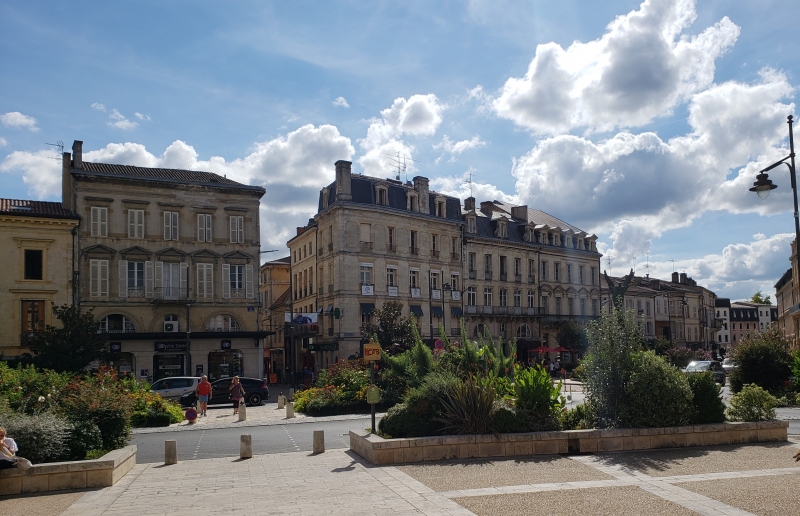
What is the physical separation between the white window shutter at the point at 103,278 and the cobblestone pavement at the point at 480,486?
1159 inches

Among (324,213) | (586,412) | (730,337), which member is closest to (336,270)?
(324,213)

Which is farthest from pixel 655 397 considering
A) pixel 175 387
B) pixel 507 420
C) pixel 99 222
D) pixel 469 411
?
pixel 99 222

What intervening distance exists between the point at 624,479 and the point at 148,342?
35096 mm

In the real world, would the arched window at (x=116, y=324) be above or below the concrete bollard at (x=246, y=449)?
above

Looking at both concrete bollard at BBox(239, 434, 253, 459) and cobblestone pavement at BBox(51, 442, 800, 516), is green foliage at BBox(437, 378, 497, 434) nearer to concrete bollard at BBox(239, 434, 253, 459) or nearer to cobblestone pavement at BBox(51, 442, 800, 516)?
cobblestone pavement at BBox(51, 442, 800, 516)

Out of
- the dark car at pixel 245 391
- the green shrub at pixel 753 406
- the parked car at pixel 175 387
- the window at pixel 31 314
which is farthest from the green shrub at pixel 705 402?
the window at pixel 31 314

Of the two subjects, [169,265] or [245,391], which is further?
[169,265]

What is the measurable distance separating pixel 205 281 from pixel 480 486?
3501 cm

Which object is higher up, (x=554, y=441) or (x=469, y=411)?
(x=469, y=411)

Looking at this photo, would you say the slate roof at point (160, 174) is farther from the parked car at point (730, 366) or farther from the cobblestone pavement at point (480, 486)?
the cobblestone pavement at point (480, 486)

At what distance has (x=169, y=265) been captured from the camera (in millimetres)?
42719

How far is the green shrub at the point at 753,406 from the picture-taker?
49.8 feet

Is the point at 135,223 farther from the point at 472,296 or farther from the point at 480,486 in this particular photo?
the point at 480,486

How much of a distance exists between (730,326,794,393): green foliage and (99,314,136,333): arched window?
103ft
